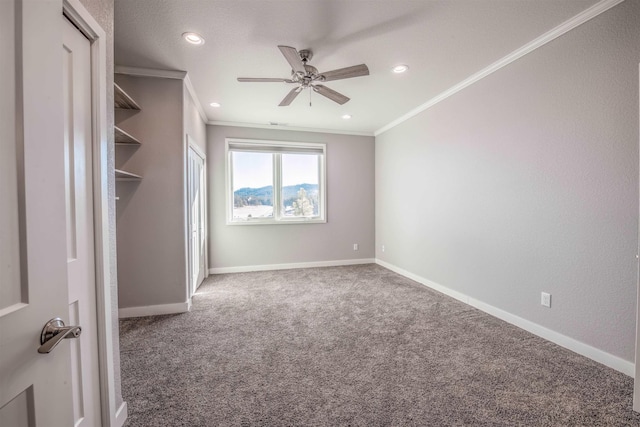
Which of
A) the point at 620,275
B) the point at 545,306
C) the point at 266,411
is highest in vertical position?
the point at 620,275

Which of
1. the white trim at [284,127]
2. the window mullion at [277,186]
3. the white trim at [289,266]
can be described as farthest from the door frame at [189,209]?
the window mullion at [277,186]

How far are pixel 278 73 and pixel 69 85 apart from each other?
2122mm

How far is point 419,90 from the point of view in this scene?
346cm

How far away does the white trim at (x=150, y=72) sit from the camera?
2818 millimetres

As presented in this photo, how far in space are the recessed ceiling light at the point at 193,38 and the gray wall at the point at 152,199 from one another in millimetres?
748

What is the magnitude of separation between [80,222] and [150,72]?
233 cm

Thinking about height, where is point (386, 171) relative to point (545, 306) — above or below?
above

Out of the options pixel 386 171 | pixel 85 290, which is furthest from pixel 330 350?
pixel 386 171

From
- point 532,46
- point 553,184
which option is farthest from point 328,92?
point 553,184

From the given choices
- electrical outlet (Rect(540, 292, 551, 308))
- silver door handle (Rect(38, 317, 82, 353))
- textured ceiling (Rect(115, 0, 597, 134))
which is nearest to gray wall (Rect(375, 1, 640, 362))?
electrical outlet (Rect(540, 292, 551, 308))

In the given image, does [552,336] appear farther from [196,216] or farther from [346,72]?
[196,216]

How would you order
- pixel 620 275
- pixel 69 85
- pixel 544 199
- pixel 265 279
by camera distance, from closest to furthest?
pixel 69 85 → pixel 620 275 → pixel 544 199 → pixel 265 279

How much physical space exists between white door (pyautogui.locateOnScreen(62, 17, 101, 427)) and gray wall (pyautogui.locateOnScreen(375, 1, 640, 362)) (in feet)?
10.6

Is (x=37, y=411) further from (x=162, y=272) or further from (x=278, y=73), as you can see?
(x=278, y=73)
